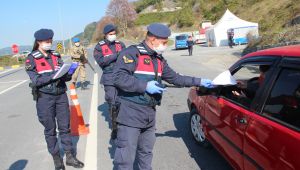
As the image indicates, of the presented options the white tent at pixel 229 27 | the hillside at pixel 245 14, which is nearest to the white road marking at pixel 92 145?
the hillside at pixel 245 14

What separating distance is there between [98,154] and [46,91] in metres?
1.38

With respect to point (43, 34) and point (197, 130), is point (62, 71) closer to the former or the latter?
point (43, 34)

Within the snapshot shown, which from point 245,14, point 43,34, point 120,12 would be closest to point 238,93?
point 43,34

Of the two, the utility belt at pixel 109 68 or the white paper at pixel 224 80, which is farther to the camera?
the utility belt at pixel 109 68

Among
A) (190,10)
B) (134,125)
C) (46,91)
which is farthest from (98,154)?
(190,10)

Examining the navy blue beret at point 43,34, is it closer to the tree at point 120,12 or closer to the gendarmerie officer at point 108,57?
the gendarmerie officer at point 108,57

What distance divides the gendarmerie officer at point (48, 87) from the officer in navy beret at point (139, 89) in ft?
5.09

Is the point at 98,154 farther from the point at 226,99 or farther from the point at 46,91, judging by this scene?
the point at 226,99

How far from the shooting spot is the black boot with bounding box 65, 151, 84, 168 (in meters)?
5.29

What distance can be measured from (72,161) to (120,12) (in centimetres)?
7858

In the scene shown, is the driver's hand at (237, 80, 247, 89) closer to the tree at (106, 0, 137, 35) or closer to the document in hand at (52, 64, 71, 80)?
the document in hand at (52, 64, 71, 80)

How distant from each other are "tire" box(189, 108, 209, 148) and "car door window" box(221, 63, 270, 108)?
946 millimetres

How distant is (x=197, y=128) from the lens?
5727mm

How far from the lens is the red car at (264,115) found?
299 centimetres
